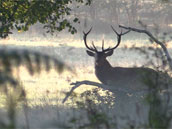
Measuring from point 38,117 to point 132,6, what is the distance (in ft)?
142

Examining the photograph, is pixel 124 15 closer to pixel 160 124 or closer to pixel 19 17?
pixel 19 17

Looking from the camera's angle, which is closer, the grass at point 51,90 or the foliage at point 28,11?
the grass at point 51,90

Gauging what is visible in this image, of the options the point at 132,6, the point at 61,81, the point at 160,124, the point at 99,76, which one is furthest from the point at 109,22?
the point at 160,124

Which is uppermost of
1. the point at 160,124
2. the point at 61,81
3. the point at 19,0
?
the point at 19,0

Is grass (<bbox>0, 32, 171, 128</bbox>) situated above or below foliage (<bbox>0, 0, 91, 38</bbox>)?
below

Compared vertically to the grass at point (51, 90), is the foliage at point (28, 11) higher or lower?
higher

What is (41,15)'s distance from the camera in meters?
9.74

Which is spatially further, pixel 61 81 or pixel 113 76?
pixel 61 81

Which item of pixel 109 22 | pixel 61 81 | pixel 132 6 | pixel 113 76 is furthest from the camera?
pixel 132 6

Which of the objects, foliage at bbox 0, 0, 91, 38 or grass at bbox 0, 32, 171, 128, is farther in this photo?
foliage at bbox 0, 0, 91, 38

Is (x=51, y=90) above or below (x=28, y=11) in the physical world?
below

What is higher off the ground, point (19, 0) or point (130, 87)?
point (19, 0)

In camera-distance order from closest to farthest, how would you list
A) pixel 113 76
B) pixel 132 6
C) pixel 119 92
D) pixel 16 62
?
pixel 16 62, pixel 119 92, pixel 113 76, pixel 132 6

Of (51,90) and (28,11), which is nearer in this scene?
(28,11)
